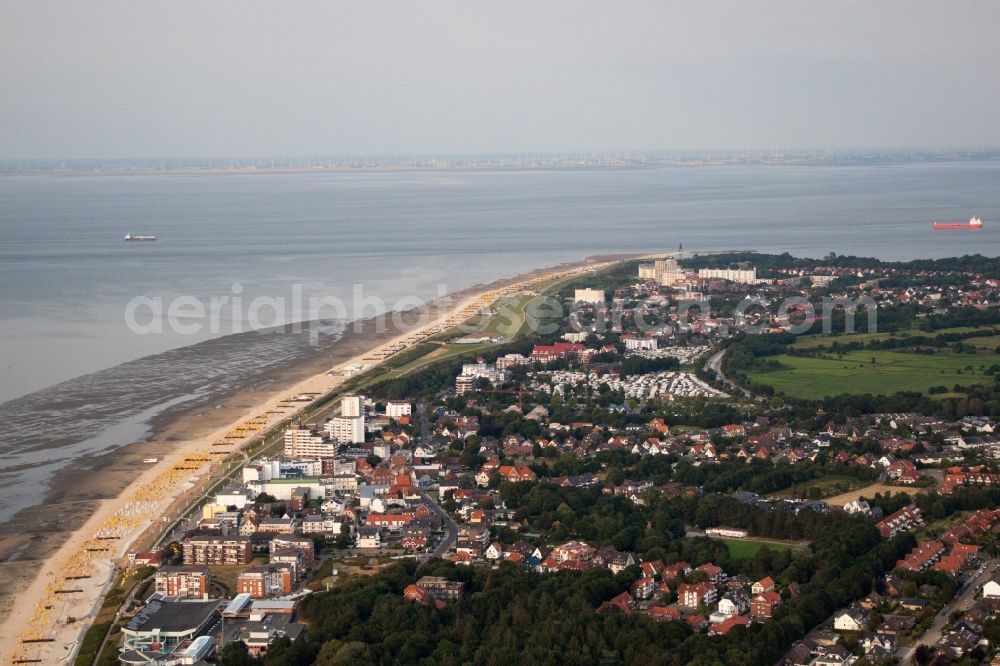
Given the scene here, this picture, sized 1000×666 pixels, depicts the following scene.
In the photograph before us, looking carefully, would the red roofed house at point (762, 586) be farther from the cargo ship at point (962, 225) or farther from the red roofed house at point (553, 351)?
the cargo ship at point (962, 225)

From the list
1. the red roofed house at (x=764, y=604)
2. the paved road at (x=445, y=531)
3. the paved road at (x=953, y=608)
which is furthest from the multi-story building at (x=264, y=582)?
the paved road at (x=953, y=608)

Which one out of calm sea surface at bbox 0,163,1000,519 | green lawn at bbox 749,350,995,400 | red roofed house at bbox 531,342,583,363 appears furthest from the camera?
red roofed house at bbox 531,342,583,363

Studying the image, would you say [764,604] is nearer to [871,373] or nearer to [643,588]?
[643,588]

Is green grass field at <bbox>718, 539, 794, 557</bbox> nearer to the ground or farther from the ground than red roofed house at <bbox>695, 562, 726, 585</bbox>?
nearer to the ground

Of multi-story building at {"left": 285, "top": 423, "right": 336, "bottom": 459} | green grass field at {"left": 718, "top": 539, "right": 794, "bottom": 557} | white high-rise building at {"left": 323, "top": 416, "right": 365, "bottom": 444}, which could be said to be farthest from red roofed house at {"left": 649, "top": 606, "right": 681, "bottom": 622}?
white high-rise building at {"left": 323, "top": 416, "right": 365, "bottom": 444}

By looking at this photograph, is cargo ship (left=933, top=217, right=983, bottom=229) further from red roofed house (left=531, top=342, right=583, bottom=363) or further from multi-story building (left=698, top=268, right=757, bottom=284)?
red roofed house (left=531, top=342, right=583, bottom=363)

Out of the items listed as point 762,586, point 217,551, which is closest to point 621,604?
point 762,586
